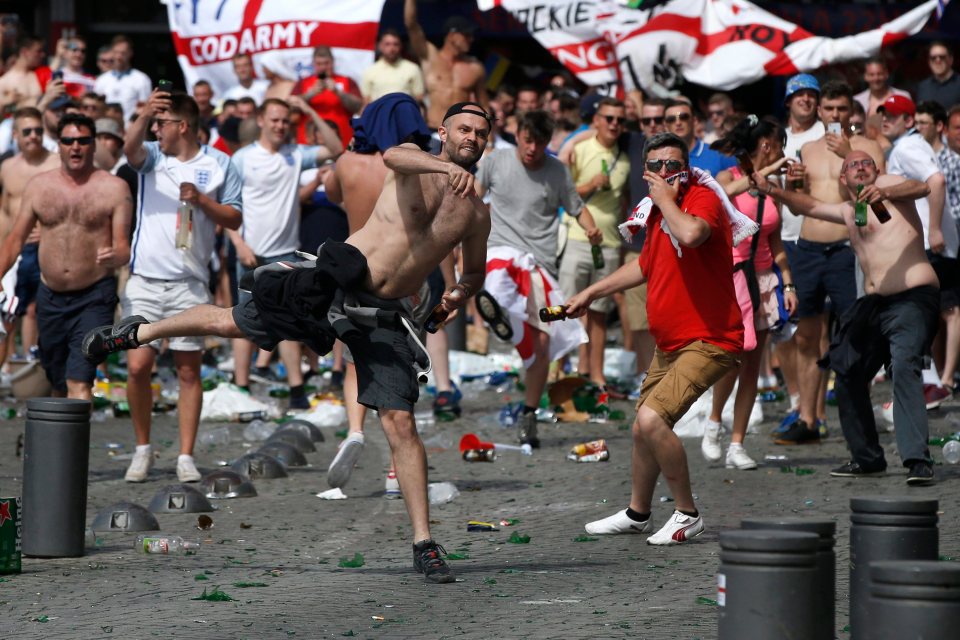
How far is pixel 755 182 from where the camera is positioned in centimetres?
910

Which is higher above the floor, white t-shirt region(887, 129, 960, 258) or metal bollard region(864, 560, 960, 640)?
white t-shirt region(887, 129, 960, 258)

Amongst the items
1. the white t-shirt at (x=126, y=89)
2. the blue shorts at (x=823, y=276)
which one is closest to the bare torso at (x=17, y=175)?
the white t-shirt at (x=126, y=89)

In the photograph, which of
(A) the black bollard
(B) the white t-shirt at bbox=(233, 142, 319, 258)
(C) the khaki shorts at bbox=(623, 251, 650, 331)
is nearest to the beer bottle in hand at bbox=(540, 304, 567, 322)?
(A) the black bollard

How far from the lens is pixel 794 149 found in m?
11.5

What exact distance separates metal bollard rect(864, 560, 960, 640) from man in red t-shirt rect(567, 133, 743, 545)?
327 centimetres

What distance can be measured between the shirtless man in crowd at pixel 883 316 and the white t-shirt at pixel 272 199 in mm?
4637

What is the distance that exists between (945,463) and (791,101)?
2956 millimetres

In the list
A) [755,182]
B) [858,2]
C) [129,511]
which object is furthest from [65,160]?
[858,2]

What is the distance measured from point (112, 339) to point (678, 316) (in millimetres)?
2773

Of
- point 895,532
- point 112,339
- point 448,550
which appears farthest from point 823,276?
point 895,532

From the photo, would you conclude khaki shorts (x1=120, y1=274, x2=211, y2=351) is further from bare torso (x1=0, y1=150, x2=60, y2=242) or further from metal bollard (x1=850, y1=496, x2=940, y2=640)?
metal bollard (x1=850, y1=496, x2=940, y2=640)

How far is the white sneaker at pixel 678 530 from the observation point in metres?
7.82

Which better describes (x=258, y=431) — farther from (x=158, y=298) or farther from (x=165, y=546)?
(x=165, y=546)

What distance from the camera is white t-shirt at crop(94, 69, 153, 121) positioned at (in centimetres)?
1836
